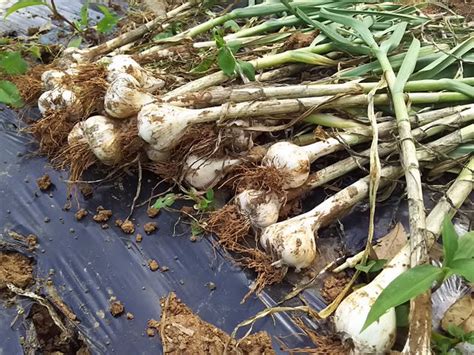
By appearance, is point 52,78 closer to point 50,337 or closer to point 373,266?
point 50,337

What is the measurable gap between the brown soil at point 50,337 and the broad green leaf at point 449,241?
2.89 feet

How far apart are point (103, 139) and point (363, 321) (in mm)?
869

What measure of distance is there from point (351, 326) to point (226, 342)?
282 mm

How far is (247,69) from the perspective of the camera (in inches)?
65.7

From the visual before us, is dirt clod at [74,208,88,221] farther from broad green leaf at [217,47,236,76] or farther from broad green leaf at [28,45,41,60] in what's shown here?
broad green leaf at [28,45,41,60]

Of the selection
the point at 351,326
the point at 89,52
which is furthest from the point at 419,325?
the point at 89,52

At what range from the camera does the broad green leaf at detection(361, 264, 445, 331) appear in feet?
3.19

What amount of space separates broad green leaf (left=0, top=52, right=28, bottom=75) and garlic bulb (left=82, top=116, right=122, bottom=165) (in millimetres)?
485

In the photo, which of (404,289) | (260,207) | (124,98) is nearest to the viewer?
(404,289)

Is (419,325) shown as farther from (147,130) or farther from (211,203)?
(147,130)

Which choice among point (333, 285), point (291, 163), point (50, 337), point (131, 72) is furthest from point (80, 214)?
point (333, 285)

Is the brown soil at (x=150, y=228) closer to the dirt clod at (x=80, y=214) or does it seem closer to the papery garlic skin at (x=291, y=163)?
the dirt clod at (x=80, y=214)

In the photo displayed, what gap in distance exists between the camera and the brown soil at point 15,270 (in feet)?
4.65

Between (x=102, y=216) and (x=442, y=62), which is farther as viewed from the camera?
(x=442, y=62)
